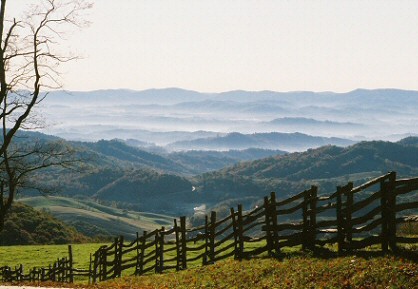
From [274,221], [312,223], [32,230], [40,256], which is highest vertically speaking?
[312,223]

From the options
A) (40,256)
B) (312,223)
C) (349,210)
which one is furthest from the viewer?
(40,256)

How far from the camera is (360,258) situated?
16453mm

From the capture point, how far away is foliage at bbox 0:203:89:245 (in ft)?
365

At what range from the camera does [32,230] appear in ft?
394

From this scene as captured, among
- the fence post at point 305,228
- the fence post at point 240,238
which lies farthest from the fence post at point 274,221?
the fence post at point 240,238

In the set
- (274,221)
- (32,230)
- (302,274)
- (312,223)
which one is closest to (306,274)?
(302,274)

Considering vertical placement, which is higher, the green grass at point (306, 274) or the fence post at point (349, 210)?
the fence post at point (349, 210)

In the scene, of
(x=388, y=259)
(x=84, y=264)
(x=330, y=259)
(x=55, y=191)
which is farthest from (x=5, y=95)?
(x=388, y=259)

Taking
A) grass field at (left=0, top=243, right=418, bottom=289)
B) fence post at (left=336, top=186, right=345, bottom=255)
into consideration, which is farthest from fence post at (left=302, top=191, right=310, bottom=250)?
fence post at (left=336, top=186, right=345, bottom=255)

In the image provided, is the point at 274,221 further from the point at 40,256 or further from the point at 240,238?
the point at 40,256

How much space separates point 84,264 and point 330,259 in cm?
2648

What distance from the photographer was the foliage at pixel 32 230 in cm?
11138

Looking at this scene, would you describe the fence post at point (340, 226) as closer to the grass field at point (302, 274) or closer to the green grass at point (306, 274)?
the grass field at point (302, 274)

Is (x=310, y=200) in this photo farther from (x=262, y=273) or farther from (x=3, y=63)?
(x=3, y=63)
